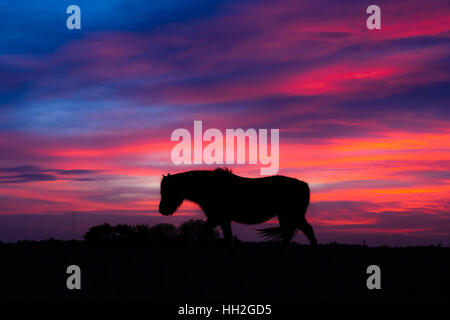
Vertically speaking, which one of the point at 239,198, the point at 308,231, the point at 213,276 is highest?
the point at 239,198

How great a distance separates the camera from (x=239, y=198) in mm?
16109

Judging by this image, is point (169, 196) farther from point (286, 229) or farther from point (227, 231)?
point (286, 229)

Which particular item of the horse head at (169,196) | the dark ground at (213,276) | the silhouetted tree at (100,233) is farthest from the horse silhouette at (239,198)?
the silhouetted tree at (100,233)

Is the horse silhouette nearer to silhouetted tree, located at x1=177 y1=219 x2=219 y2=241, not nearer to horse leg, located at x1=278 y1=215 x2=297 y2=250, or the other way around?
horse leg, located at x1=278 y1=215 x2=297 y2=250

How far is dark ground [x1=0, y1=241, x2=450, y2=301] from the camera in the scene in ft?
28.6

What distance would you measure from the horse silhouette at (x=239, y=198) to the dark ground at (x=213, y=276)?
60.8 inches

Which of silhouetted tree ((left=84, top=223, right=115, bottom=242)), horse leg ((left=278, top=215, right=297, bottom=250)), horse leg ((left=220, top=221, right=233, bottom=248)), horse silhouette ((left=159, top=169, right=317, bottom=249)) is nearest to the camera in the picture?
horse leg ((left=220, top=221, right=233, bottom=248))

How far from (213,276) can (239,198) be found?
594cm

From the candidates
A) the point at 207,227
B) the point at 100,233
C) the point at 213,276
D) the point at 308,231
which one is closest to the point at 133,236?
the point at 100,233

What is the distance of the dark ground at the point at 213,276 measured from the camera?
28.6 feet

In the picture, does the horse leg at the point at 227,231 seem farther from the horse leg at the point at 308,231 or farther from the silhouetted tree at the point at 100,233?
the silhouetted tree at the point at 100,233

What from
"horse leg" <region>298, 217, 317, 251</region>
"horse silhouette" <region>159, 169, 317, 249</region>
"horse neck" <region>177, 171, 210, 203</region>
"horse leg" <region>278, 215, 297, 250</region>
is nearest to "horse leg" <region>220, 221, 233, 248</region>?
"horse silhouette" <region>159, 169, 317, 249</region>
